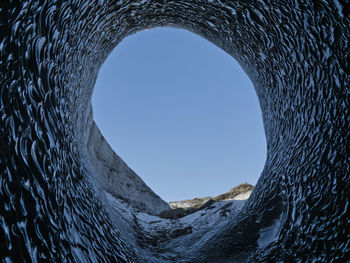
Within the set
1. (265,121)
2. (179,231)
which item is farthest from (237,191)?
(265,121)

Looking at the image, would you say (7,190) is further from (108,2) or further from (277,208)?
(277,208)

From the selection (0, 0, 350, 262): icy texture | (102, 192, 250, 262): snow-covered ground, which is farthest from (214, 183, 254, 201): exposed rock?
(0, 0, 350, 262): icy texture

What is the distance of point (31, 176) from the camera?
199cm

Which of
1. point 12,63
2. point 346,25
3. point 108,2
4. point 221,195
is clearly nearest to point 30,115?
point 12,63

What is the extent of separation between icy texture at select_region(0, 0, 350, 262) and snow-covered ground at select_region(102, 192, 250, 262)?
0.28 meters

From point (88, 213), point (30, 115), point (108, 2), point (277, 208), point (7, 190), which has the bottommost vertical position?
point (277, 208)

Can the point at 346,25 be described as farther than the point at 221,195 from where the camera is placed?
No

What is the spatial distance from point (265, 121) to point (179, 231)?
12.8 feet

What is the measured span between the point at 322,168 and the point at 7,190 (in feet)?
11.2

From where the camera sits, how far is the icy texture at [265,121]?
6.20 ft

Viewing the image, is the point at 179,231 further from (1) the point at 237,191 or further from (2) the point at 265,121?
(1) the point at 237,191

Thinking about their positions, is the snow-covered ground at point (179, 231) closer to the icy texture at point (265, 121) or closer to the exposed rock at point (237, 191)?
the icy texture at point (265, 121)

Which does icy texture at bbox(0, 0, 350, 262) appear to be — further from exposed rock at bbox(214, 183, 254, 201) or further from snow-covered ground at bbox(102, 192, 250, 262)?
exposed rock at bbox(214, 183, 254, 201)

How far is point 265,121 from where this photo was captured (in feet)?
18.7
